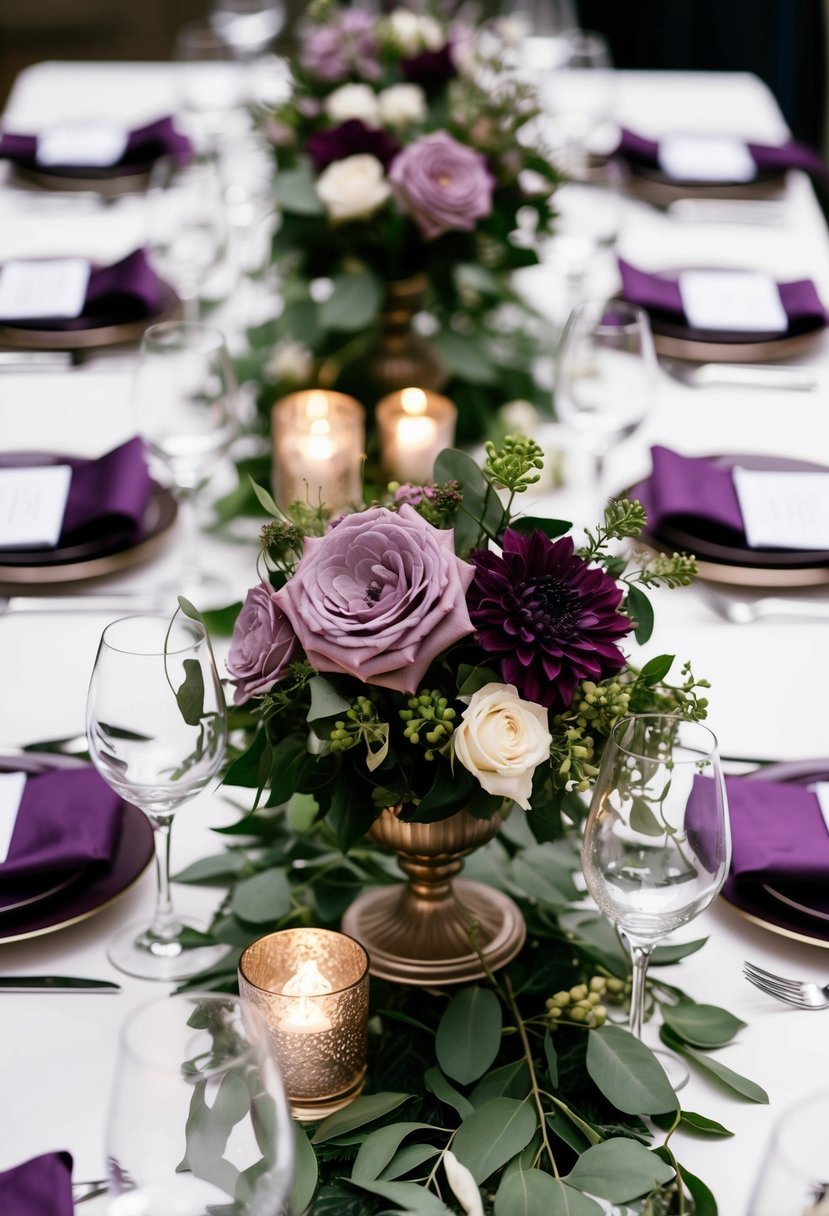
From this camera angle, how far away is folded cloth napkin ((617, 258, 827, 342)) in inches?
79.3

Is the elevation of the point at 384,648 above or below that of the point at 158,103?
above

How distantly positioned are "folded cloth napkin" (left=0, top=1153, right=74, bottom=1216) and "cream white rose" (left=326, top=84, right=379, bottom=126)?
4.53ft

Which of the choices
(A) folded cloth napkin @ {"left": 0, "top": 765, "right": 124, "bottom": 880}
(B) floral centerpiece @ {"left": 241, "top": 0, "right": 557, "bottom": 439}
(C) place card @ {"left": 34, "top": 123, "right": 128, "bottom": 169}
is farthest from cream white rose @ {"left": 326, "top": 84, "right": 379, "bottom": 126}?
(A) folded cloth napkin @ {"left": 0, "top": 765, "right": 124, "bottom": 880}

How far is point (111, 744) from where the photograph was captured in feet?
3.41

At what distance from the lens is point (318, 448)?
1.55 metres

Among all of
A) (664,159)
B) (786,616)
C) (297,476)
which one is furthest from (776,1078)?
(664,159)

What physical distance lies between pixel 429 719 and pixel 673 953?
31 cm

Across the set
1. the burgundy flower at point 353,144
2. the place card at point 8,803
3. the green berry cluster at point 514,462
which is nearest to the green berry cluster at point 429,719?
the green berry cluster at point 514,462

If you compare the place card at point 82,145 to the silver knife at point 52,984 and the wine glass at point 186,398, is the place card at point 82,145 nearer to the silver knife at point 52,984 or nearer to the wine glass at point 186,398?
the wine glass at point 186,398

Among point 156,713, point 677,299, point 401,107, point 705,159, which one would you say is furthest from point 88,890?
point 705,159

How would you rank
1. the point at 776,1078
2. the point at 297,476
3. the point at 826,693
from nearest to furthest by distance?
the point at 776,1078 < the point at 826,693 < the point at 297,476

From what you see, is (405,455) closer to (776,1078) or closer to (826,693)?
(826,693)

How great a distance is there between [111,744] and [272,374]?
102 centimetres

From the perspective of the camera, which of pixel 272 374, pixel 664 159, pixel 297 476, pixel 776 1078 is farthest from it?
pixel 664 159
